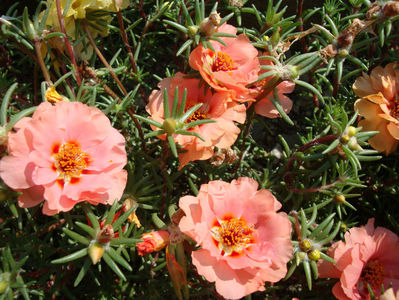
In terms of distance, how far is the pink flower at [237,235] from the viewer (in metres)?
1.21

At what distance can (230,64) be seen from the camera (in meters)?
1.54

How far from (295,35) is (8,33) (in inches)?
46.7

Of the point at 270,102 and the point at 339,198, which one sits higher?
the point at 270,102

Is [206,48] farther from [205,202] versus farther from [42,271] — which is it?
[42,271]

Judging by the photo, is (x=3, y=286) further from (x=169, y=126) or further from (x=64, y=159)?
(x=169, y=126)

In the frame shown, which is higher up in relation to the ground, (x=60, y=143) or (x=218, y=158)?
(x=60, y=143)

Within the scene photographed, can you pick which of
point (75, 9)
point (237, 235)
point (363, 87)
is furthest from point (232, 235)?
point (75, 9)

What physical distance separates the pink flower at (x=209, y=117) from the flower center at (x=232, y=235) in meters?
0.27

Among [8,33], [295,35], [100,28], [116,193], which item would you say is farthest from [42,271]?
[295,35]

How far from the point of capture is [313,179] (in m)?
1.84

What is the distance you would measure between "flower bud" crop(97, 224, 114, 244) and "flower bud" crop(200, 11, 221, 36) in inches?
31.5

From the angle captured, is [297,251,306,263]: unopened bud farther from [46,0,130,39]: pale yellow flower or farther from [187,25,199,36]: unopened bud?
[46,0,130,39]: pale yellow flower

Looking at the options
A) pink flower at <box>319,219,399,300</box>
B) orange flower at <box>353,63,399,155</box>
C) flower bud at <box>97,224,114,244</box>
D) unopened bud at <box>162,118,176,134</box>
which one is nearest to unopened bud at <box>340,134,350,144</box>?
orange flower at <box>353,63,399,155</box>

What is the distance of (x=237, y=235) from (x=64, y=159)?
27.2 inches
